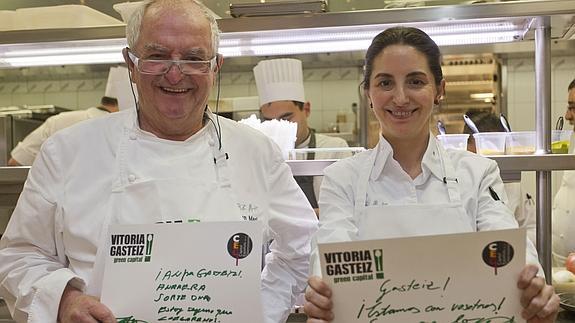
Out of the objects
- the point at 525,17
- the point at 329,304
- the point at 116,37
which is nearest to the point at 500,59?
the point at 525,17

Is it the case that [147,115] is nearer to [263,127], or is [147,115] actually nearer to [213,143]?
[213,143]

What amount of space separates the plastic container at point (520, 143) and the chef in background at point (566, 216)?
51.7 inches

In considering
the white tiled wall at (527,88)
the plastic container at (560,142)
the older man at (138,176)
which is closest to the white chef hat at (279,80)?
the plastic container at (560,142)

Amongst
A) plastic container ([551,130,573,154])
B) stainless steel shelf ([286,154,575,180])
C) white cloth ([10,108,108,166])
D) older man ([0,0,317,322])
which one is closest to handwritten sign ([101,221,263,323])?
older man ([0,0,317,322])

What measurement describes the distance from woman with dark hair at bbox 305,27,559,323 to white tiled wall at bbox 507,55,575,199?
3.93 m

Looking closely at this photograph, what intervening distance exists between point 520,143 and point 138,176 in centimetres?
119

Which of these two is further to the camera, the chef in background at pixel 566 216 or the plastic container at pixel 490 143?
the chef in background at pixel 566 216

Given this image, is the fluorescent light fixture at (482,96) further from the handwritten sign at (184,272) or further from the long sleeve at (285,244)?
the handwritten sign at (184,272)

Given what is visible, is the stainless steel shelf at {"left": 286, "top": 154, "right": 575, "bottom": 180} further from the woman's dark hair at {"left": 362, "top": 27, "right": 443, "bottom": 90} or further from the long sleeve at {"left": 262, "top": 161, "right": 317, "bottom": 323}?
the long sleeve at {"left": 262, "top": 161, "right": 317, "bottom": 323}

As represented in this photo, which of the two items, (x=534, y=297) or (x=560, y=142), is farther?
(x=560, y=142)

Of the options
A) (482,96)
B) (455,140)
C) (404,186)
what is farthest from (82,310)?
(482,96)

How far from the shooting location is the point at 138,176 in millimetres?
1520

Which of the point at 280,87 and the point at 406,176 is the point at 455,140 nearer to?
the point at 406,176

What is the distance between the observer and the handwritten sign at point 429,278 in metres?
1.26
